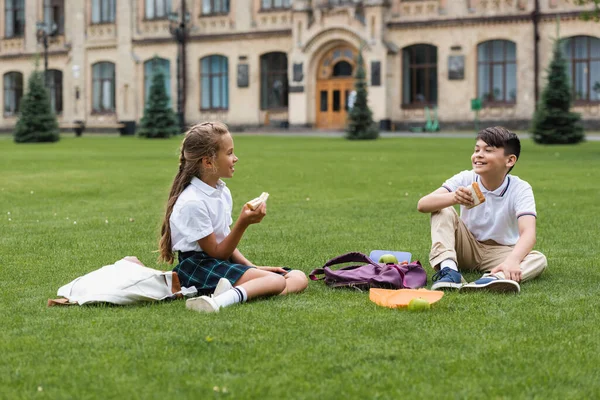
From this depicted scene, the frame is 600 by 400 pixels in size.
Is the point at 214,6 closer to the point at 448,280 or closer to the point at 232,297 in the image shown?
the point at 448,280

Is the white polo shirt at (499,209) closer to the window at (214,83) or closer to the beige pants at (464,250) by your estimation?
the beige pants at (464,250)

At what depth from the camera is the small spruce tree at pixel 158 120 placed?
4288cm

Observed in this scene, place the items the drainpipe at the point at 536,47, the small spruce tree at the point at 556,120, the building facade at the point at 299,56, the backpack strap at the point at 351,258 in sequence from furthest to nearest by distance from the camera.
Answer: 1. the building facade at the point at 299,56
2. the drainpipe at the point at 536,47
3. the small spruce tree at the point at 556,120
4. the backpack strap at the point at 351,258

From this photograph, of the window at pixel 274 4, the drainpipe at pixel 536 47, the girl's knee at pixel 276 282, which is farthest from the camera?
the window at pixel 274 4

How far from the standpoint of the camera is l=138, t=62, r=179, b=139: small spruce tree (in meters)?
42.9

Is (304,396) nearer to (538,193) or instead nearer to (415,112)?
(538,193)

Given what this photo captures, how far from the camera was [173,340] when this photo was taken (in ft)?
17.3

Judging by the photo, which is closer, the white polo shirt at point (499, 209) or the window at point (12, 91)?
the white polo shirt at point (499, 209)

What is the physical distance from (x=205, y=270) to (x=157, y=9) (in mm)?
48112

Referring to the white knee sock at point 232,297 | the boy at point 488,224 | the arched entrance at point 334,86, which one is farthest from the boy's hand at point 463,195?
the arched entrance at point 334,86

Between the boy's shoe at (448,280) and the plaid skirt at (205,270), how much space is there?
4.10 feet

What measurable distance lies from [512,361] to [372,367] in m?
0.66

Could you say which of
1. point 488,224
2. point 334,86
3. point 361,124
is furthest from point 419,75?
point 488,224

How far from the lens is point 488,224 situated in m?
7.66
